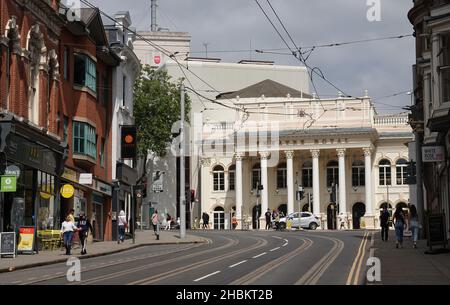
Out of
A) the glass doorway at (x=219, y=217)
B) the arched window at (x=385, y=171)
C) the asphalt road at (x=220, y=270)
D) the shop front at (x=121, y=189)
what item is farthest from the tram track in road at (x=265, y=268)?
the glass doorway at (x=219, y=217)

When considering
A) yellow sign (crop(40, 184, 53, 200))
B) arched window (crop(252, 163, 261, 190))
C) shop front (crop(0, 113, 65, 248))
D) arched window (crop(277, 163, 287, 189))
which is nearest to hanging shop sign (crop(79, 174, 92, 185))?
shop front (crop(0, 113, 65, 248))

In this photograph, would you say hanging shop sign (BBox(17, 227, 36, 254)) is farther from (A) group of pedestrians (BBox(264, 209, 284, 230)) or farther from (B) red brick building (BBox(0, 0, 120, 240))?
(A) group of pedestrians (BBox(264, 209, 284, 230))

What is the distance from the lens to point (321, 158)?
303 feet

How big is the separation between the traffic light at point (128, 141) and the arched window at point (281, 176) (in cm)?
4877

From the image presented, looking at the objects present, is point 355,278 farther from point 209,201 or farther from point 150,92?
point 209,201

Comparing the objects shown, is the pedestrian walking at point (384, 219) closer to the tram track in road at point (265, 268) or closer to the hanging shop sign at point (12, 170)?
the tram track in road at point (265, 268)

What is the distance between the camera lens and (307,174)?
9356 centimetres

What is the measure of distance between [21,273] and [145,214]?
221 ft

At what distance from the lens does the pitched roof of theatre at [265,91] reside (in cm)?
9738

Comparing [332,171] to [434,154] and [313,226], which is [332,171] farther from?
[434,154]

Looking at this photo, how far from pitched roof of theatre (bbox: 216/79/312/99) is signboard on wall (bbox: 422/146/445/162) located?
6473 cm

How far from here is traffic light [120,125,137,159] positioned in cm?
4434

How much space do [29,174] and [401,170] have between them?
200 ft
